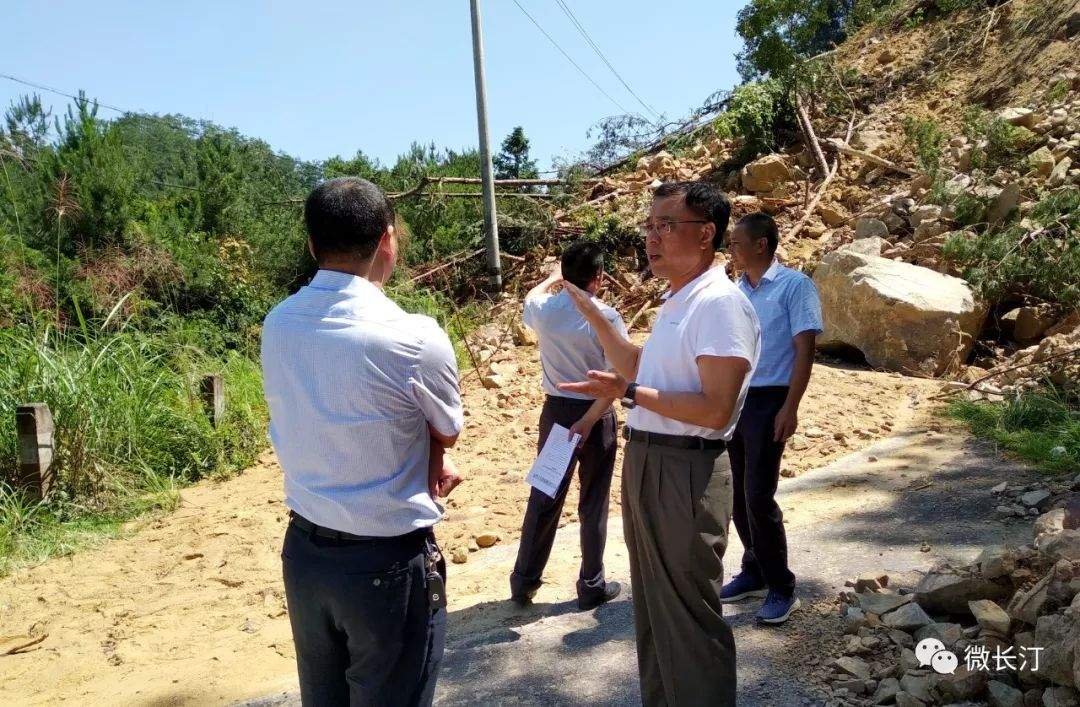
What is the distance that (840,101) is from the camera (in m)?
14.4

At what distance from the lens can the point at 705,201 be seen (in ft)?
8.41

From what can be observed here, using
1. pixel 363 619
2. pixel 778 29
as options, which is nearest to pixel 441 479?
pixel 363 619

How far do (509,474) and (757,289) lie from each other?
388 cm

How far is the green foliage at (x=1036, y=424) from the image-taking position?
5453mm

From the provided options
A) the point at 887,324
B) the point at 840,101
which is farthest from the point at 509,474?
the point at 840,101

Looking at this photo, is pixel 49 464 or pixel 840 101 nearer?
pixel 49 464

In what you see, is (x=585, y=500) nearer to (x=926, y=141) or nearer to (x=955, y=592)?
(x=955, y=592)

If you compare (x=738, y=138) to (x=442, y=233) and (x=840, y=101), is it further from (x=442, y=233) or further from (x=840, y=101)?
(x=442, y=233)

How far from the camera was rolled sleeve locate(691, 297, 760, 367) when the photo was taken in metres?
2.37

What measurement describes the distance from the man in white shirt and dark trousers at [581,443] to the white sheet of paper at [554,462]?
7.1 inches

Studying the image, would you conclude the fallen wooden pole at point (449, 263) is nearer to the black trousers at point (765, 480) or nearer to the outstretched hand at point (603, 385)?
the black trousers at point (765, 480)

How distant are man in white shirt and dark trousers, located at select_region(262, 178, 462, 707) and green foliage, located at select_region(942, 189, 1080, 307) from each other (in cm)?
838

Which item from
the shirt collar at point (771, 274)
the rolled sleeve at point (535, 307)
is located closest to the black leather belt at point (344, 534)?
the rolled sleeve at point (535, 307)

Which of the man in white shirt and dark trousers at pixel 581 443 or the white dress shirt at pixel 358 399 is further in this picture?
the man in white shirt and dark trousers at pixel 581 443
